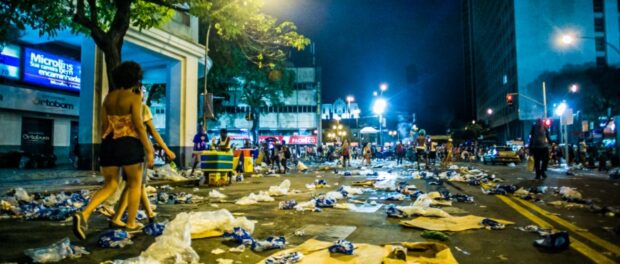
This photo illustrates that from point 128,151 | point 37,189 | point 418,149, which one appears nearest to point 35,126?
point 37,189

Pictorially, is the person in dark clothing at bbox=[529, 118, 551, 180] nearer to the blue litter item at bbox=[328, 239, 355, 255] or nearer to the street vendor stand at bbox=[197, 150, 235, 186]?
the street vendor stand at bbox=[197, 150, 235, 186]

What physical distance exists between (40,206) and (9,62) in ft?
57.7

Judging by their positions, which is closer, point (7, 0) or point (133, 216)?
point (133, 216)

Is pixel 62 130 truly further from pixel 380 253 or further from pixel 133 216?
pixel 380 253

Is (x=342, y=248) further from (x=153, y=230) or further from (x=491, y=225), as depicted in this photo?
(x=491, y=225)

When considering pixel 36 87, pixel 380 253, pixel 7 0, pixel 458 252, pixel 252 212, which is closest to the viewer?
pixel 380 253

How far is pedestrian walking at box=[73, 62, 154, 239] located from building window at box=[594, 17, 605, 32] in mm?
79553

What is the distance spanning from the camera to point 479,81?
111 m

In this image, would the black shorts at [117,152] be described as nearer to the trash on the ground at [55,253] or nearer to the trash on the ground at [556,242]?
the trash on the ground at [55,253]

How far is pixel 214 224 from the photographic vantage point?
178 inches

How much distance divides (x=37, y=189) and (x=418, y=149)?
578 inches

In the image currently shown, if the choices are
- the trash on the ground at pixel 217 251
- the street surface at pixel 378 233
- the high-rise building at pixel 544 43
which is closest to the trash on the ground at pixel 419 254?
the street surface at pixel 378 233

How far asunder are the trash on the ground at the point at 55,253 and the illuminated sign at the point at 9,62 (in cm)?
2067

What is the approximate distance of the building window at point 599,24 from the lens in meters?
64.8
